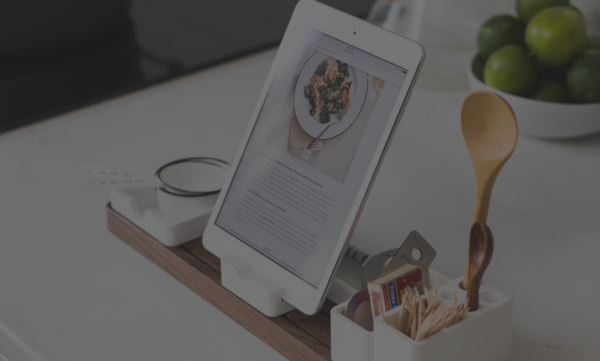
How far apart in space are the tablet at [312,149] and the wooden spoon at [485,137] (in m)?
0.06

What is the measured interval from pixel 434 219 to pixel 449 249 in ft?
0.26

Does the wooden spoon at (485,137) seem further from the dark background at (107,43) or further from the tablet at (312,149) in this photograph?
the dark background at (107,43)

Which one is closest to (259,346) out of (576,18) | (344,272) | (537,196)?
(344,272)

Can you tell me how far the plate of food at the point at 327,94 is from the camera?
0.62 m

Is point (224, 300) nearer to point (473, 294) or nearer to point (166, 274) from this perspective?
point (166, 274)

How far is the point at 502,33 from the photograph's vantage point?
1.09 metres

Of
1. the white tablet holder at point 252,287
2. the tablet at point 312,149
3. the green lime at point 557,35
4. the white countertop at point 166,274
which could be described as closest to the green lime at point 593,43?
the green lime at point 557,35

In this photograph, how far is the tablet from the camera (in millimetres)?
602

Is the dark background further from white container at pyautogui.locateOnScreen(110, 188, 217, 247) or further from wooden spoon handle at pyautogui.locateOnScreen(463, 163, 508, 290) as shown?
wooden spoon handle at pyautogui.locateOnScreen(463, 163, 508, 290)

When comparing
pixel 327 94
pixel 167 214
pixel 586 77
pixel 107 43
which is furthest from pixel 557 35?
pixel 107 43

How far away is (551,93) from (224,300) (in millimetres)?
646

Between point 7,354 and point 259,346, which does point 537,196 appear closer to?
point 259,346

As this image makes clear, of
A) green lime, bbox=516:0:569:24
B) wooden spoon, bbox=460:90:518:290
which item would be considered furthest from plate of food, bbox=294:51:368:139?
green lime, bbox=516:0:569:24

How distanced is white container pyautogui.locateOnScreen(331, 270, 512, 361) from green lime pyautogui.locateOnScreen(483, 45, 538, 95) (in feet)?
1.75
